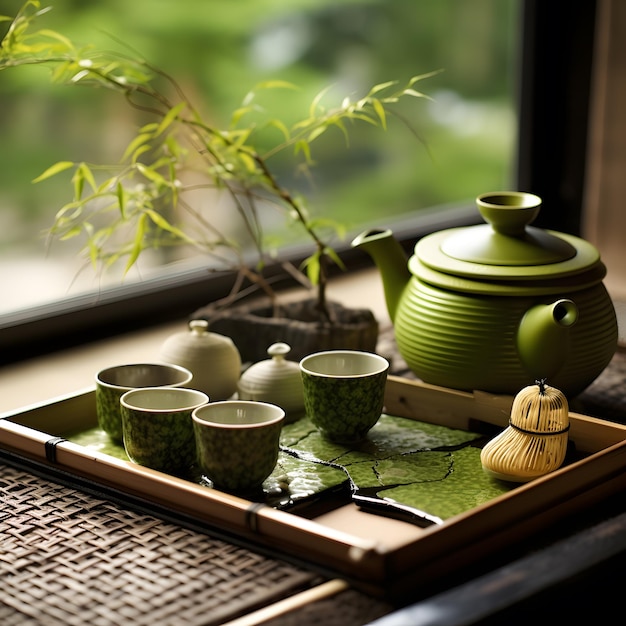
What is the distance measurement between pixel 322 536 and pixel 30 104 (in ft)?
4.43

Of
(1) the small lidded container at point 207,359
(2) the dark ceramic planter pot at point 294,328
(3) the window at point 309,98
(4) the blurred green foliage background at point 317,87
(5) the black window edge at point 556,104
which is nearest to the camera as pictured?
(1) the small lidded container at point 207,359

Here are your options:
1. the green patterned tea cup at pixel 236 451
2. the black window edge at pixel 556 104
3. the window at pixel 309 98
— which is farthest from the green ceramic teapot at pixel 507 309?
the black window edge at pixel 556 104

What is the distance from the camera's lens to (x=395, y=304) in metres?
1.16

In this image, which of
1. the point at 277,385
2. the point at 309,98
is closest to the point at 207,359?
the point at 277,385

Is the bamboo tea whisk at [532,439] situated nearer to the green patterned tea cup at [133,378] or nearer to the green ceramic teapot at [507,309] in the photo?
the green ceramic teapot at [507,309]

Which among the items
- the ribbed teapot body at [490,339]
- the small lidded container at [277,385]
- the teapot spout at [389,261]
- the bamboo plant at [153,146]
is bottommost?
the small lidded container at [277,385]

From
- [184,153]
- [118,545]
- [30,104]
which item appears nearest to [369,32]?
[30,104]

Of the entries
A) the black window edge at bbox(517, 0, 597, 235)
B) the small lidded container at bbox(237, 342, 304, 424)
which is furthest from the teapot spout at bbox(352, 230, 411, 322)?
the black window edge at bbox(517, 0, 597, 235)

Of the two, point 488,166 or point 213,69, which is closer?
point 213,69

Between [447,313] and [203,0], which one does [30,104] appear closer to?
Answer: [203,0]

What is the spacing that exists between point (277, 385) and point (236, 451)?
215 mm

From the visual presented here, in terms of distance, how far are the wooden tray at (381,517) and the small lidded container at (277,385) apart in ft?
0.35

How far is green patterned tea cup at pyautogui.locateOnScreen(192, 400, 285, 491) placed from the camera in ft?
2.84

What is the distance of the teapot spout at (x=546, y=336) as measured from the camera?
995 millimetres
